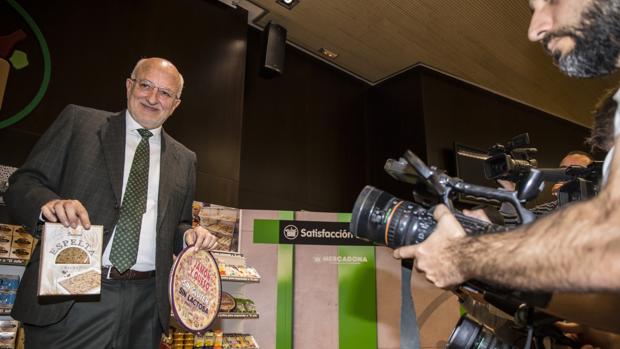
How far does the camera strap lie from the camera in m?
1.15

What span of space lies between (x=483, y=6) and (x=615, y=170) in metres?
4.66

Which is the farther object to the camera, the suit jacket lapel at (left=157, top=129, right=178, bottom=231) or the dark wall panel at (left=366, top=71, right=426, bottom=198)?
the dark wall panel at (left=366, top=71, right=426, bottom=198)

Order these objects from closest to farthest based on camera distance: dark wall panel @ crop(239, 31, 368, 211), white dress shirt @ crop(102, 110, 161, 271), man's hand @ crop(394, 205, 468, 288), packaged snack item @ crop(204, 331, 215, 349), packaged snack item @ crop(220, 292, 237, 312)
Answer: man's hand @ crop(394, 205, 468, 288) → white dress shirt @ crop(102, 110, 161, 271) → packaged snack item @ crop(204, 331, 215, 349) → packaged snack item @ crop(220, 292, 237, 312) → dark wall panel @ crop(239, 31, 368, 211)

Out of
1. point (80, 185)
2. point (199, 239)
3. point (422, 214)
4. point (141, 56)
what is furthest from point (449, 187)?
point (141, 56)

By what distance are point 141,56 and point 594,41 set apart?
360 centimetres

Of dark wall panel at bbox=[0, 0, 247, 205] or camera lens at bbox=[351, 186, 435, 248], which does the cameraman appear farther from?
dark wall panel at bbox=[0, 0, 247, 205]

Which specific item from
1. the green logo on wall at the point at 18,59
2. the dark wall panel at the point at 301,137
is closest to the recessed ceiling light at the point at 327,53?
the dark wall panel at the point at 301,137

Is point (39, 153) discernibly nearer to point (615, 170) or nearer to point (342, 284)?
point (615, 170)

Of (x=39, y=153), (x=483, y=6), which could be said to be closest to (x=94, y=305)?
(x=39, y=153)

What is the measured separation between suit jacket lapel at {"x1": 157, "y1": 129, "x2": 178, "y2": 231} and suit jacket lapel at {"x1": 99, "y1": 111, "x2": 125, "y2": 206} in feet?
0.53

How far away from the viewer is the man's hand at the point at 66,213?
1.31 m

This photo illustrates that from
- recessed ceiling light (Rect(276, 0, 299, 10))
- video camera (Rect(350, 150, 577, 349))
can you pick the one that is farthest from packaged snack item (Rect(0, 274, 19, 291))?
recessed ceiling light (Rect(276, 0, 299, 10))

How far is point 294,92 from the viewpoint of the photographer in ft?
18.2

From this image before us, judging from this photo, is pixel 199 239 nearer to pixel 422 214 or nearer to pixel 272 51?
pixel 422 214
